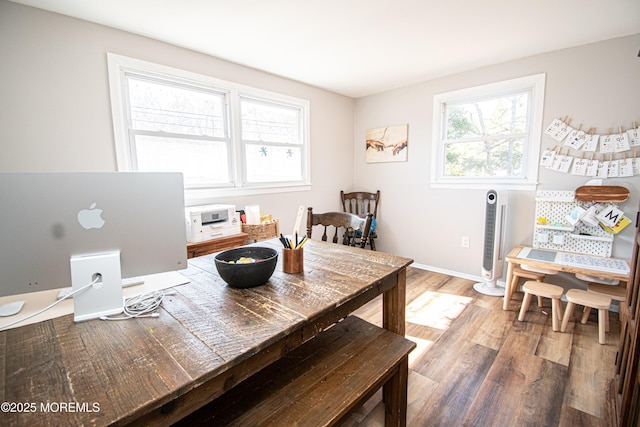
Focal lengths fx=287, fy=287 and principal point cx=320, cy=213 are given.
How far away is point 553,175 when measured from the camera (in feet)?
8.59

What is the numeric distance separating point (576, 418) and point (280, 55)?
3162 mm

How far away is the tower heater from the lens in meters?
2.73

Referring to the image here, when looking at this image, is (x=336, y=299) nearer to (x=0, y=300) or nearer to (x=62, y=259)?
(x=62, y=259)

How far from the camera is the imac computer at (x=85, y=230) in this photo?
2.67 feet

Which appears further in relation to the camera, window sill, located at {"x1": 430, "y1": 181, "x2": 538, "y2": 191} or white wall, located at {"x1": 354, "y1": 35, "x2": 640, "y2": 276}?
window sill, located at {"x1": 430, "y1": 181, "x2": 538, "y2": 191}

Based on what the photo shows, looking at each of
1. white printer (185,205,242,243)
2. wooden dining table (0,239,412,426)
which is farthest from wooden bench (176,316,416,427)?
white printer (185,205,242,243)

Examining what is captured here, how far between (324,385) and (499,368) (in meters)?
1.37

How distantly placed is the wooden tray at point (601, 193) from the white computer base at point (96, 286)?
126 inches

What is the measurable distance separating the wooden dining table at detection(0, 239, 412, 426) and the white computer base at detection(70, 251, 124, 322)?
0.04 m

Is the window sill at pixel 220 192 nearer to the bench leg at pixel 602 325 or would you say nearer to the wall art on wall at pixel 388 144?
the wall art on wall at pixel 388 144

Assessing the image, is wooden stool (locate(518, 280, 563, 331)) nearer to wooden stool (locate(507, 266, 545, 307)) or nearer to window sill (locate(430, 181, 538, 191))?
wooden stool (locate(507, 266, 545, 307))

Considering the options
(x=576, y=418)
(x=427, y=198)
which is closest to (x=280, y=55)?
(x=427, y=198)

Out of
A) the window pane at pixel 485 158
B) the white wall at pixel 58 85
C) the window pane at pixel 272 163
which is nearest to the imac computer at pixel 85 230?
the white wall at pixel 58 85

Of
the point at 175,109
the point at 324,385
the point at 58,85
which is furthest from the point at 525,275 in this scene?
the point at 58,85
